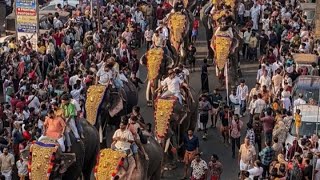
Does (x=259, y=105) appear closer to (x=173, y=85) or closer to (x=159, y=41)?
(x=173, y=85)

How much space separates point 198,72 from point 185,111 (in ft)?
29.9

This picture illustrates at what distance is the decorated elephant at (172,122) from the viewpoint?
2025 centimetres

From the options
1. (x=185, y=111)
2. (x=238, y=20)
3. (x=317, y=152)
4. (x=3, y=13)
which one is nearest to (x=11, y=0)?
(x=3, y=13)

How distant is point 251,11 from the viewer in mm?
33750

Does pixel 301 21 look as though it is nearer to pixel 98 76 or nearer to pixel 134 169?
pixel 98 76

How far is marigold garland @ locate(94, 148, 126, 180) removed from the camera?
1712 centimetres

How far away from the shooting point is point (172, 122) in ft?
68.1

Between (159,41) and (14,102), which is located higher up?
(159,41)

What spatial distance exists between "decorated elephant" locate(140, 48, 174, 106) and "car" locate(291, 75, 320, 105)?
3.25m

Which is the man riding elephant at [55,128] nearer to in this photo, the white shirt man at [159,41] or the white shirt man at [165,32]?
the white shirt man at [159,41]

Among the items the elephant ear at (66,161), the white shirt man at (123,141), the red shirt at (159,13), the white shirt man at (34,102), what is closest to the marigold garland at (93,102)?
the white shirt man at (34,102)

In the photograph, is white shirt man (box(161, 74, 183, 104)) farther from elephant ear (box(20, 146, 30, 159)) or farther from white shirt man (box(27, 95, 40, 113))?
elephant ear (box(20, 146, 30, 159))

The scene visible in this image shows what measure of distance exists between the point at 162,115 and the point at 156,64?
13.7ft

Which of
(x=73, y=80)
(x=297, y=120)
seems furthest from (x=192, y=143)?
(x=73, y=80)
